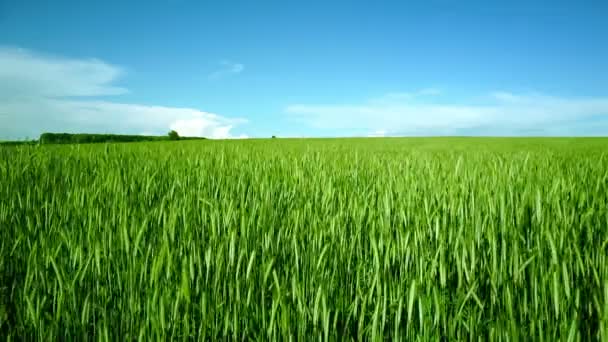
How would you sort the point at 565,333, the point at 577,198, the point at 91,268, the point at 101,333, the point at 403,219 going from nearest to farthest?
the point at 565,333 → the point at 101,333 → the point at 91,268 → the point at 403,219 → the point at 577,198

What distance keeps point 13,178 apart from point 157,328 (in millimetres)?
2874

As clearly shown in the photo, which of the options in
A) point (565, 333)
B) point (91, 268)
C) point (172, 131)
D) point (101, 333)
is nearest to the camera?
point (565, 333)

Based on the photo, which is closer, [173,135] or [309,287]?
[309,287]

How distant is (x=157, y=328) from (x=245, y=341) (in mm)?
239

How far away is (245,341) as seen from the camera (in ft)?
3.53

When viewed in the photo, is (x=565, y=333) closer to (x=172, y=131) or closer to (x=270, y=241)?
(x=270, y=241)

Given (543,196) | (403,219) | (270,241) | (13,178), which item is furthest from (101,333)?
(13,178)

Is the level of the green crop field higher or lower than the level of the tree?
lower

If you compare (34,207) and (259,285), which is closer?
(259,285)

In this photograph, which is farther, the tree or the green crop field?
the tree

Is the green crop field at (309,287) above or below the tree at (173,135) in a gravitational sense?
below

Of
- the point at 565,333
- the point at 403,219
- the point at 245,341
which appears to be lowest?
the point at 245,341

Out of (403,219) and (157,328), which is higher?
(403,219)

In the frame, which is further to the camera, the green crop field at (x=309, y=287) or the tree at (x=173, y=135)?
the tree at (x=173, y=135)
